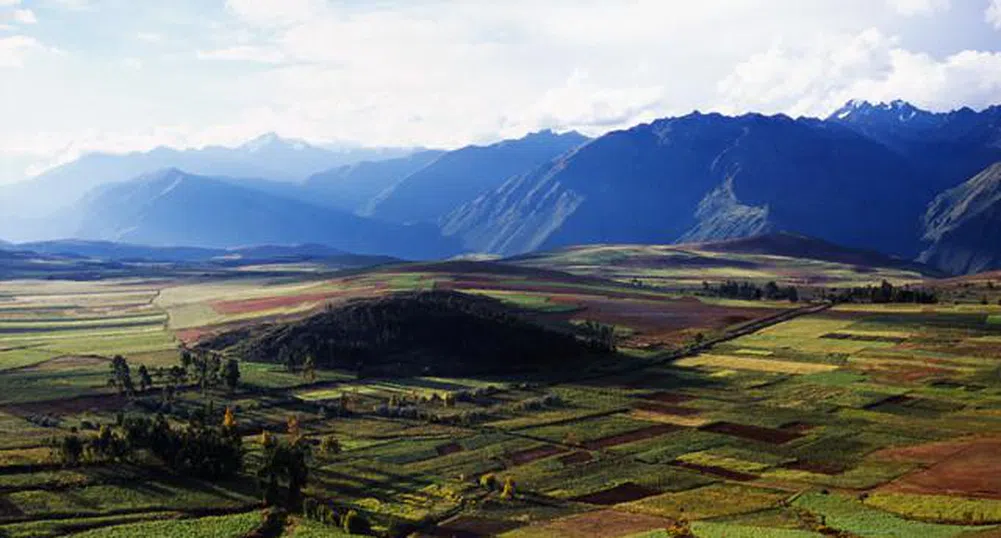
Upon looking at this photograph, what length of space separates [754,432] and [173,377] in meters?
84.3

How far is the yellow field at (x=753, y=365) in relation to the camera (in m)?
139

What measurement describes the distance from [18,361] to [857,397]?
135789 mm

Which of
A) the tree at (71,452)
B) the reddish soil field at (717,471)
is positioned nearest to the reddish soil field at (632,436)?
the reddish soil field at (717,471)

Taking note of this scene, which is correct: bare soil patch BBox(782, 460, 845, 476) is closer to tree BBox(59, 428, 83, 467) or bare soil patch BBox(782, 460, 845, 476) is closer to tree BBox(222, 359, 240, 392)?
tree BBox(59, 428, 83, 467)

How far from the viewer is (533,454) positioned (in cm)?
9600

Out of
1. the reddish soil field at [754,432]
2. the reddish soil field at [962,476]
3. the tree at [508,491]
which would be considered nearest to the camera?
the reddish soil field at [962,476]

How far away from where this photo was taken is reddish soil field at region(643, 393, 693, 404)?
122200 millimetres

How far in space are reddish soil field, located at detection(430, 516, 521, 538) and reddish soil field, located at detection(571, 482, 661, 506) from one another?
946 centimetres

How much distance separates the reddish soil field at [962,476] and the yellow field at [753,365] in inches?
1850

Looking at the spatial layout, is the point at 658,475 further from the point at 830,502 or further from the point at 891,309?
the point at 891,309

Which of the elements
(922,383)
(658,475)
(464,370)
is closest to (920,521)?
(658,475)

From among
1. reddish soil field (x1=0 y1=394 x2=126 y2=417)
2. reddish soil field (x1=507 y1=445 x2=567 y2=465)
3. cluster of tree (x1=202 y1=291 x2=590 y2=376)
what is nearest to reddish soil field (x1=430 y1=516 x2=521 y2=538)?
reddish soil field (x1=507 y1=445 x2=567 y2=465)

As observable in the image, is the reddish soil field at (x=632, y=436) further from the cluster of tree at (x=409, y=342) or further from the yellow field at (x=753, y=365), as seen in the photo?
the cluster of tree at (x=409, y=342)

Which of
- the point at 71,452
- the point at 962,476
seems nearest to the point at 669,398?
the point at 962,476
